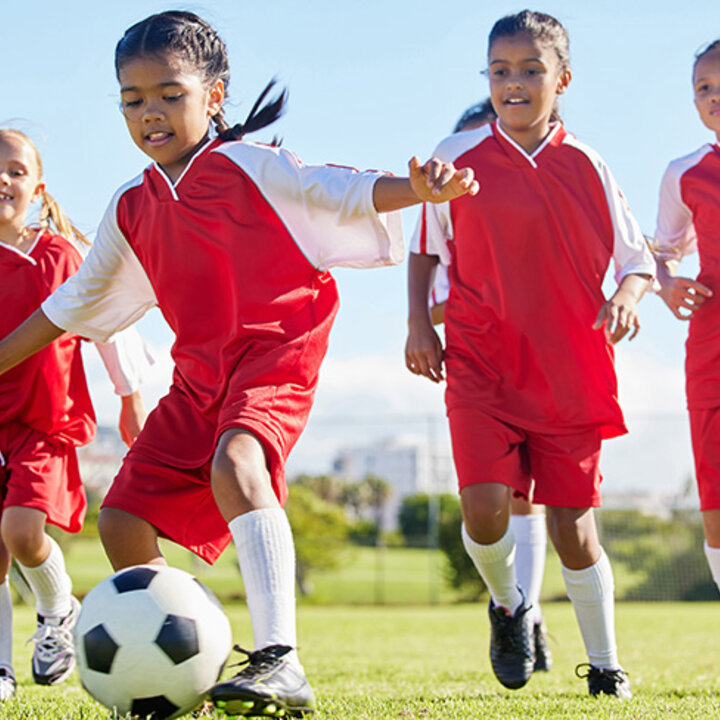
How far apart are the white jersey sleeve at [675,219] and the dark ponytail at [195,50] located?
1731 millimetres

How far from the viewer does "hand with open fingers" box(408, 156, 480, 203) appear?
285 cm

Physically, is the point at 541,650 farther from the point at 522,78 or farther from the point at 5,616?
the point at 522,78

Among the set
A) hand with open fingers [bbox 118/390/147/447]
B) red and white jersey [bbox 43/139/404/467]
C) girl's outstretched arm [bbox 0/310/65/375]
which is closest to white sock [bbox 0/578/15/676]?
hand with open fingers [bbox 118/390/147/447]

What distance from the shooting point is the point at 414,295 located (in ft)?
13.4

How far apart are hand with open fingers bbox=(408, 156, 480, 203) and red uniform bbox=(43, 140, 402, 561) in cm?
28

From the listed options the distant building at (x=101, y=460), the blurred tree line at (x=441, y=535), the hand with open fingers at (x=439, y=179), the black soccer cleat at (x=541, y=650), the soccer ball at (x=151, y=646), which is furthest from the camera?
the blurred tree line at (x=441, y=535)

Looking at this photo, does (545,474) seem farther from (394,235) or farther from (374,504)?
(374,504)

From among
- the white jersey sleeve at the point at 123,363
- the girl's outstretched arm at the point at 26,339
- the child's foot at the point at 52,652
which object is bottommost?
the child's foot at the point at 52,652

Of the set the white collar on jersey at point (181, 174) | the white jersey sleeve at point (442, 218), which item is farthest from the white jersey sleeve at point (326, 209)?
the white jersey sleeve at point (442, 218)

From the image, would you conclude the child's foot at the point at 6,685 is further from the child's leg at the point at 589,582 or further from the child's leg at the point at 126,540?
the child's leg at the point at 589,582

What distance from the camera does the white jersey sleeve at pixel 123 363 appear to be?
424 centimetres

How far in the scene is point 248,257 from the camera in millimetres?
3156

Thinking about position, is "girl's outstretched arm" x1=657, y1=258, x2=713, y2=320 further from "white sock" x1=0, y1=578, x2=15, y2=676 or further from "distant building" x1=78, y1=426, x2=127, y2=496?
"distant building" x1=78, y1=426, x2=127, y2=496

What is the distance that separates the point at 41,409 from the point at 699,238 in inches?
108
